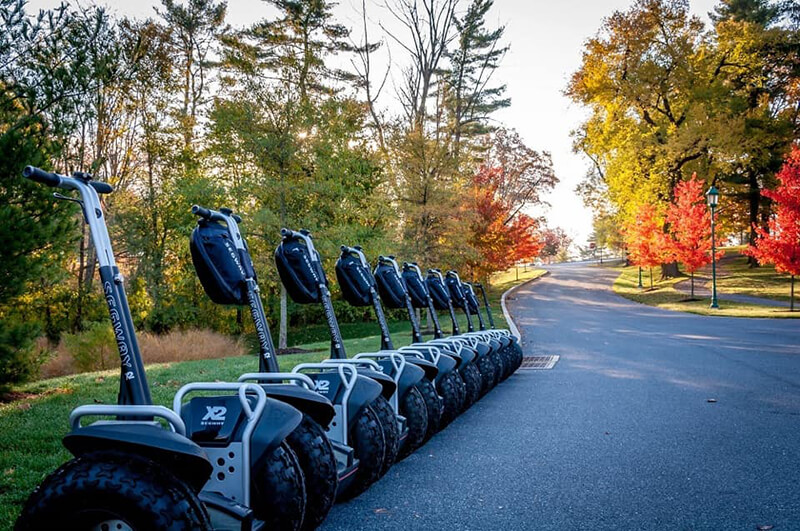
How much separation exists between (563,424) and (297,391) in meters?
3.91

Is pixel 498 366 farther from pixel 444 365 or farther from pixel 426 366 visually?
pixel 426 366

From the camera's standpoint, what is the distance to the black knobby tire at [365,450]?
13.7 feet

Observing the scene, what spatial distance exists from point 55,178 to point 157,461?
1.26 m

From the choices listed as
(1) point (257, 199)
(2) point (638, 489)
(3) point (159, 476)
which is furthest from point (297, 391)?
(1) point (257, 199)

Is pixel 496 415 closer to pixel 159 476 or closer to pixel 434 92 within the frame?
pixel 159 476

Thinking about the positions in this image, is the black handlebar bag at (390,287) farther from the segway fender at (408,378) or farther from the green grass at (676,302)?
the green grass at (676,302)

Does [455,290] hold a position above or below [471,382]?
above

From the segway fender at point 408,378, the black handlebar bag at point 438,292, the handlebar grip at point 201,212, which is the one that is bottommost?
the segway fender at point 408,378

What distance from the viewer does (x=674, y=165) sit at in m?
34.9

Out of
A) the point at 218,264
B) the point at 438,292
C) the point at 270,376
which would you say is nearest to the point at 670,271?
the point at 438,292

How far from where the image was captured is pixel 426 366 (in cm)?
572

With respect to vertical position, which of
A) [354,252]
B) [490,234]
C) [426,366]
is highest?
[490,234]

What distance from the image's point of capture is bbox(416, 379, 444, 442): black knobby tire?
18.4 feet

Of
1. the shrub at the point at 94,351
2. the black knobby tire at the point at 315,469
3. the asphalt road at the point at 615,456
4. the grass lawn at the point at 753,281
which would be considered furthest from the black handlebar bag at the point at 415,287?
the grass lawn at the point at 753,281
